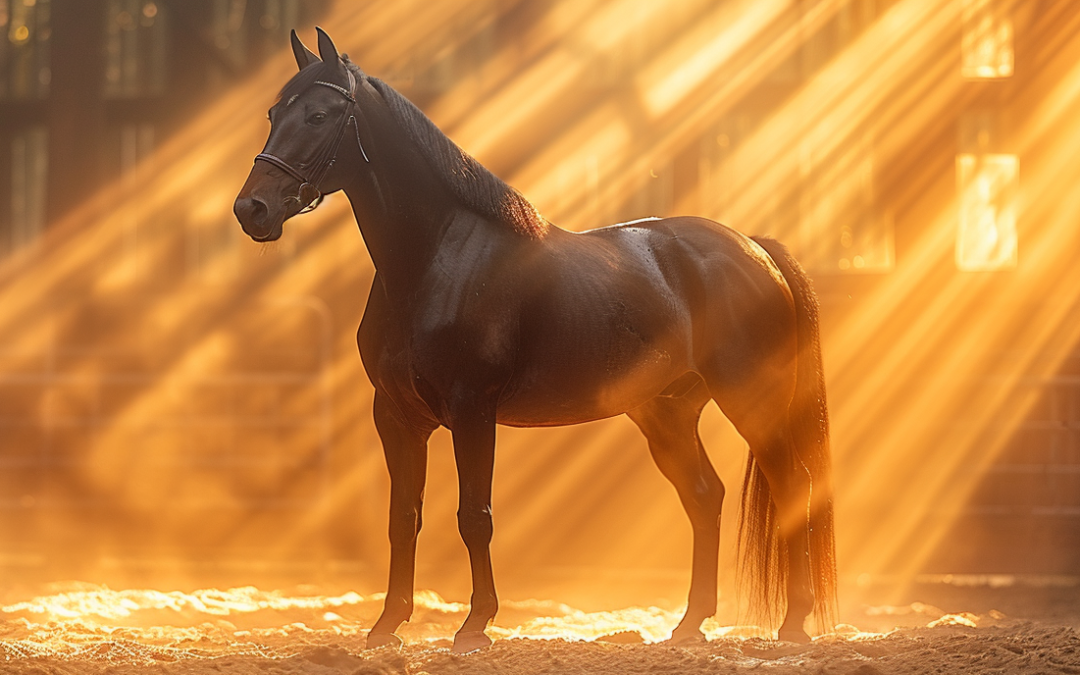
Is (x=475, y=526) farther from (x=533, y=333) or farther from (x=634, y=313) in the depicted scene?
(x=634, y=313)

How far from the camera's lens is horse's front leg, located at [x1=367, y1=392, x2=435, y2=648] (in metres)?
3.05

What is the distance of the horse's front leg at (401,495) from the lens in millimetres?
3055

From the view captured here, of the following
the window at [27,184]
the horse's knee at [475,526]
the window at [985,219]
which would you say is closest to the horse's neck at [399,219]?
the horse's knee at [475,526]

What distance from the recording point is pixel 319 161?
9.07 ft

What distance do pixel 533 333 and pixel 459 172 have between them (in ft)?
1.74

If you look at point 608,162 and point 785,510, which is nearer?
point 785,510

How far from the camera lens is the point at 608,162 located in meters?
6.23

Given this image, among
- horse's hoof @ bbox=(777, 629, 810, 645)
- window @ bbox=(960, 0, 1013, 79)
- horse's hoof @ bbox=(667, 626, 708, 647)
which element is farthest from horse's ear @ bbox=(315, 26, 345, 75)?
window @ bbox=(960, 0, 1013, 79)

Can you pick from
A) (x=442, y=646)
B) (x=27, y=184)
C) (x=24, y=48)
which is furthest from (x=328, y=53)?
(x=24, y=48)

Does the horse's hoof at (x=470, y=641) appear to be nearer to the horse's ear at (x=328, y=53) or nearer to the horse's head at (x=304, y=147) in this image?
the horse's head at (x=304, y=147)

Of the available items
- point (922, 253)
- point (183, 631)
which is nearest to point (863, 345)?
point (922, 253)

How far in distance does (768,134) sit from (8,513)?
5.69m

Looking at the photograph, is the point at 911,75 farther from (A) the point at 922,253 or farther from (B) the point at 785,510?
(B) the point at 785,510

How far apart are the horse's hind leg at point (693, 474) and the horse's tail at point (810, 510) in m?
0.12
